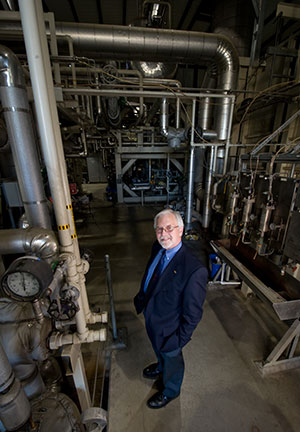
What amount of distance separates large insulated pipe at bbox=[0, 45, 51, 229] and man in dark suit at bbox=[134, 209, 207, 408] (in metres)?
0.83

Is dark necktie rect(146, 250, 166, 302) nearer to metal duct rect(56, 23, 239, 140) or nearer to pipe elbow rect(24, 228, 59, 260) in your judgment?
pipe elbow rect(24, 228, 59, 260)

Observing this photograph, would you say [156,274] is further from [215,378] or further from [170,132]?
[170,132]

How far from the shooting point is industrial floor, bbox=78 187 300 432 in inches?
51.6

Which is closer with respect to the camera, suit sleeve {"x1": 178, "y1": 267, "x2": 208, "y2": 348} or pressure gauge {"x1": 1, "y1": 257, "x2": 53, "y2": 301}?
pressure gauge {"x1": 1, "y1": 257, "x2": 53, "y2": 301}

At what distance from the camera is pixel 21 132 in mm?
1152

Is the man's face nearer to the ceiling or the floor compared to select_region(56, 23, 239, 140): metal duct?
nearer to the floor

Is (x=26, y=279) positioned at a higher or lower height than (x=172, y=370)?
higher

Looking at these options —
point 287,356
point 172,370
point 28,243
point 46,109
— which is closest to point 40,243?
point 28,243

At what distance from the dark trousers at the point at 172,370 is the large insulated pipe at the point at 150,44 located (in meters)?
3.74

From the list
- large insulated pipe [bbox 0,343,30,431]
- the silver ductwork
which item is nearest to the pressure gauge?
large insulated pipe [bbox 0,343,30,431]

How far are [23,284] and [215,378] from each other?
170 centimetres

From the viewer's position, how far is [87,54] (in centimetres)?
286

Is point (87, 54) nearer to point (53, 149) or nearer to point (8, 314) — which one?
point (53, 149)

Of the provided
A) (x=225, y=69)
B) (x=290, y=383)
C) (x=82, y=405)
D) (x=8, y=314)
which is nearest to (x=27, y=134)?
(x=8, y=314)
